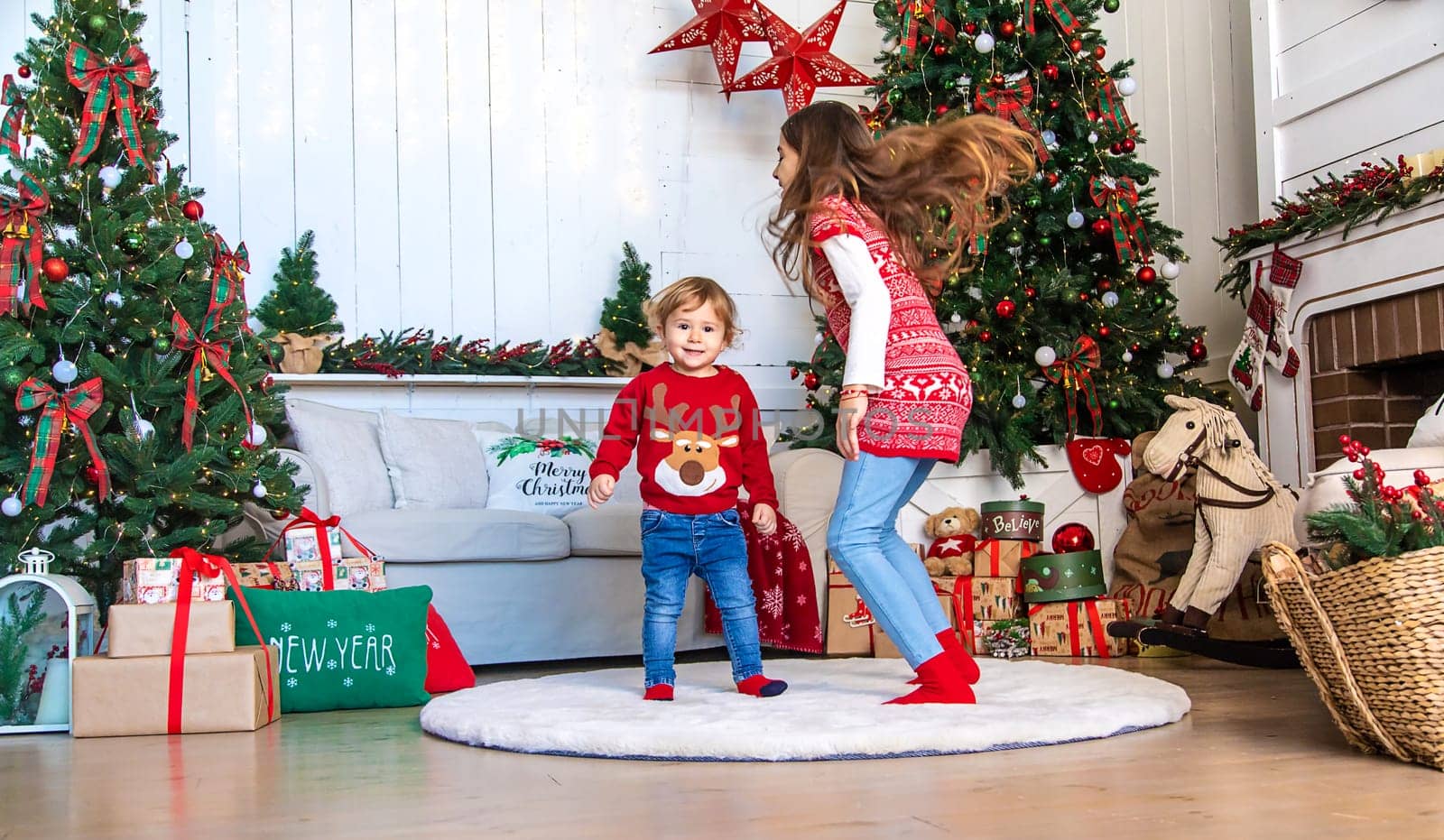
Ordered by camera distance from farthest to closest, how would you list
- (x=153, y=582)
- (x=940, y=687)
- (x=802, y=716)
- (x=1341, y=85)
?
(x=1341, y=85) → (x=153, y=582) → (x=940, y=687) → (x=802, y=716)

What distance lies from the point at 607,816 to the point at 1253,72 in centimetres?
388

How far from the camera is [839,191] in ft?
8.36

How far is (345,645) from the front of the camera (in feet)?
9.54

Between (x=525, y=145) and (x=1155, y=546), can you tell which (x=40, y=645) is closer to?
(x=525, y=145)

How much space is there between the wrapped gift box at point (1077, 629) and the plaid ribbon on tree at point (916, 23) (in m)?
1.87

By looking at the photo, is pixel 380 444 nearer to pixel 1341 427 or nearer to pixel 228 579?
pixel 228 579

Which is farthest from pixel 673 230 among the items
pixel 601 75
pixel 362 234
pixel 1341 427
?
pixel 1341 427

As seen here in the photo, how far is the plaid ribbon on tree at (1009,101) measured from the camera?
13.4ft

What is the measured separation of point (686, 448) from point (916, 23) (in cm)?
220

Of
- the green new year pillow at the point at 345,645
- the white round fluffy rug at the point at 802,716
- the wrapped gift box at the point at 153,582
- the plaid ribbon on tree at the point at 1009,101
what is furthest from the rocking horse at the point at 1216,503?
the wrapped gift box at the point at 153,582

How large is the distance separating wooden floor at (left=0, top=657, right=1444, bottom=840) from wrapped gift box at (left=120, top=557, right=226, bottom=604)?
0.41 meters

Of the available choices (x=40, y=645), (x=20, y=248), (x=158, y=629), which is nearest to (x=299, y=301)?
(x=20, y=248)

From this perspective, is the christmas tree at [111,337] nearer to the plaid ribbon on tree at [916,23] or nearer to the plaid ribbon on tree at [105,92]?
the plaid ribbon on tree at [105,92]

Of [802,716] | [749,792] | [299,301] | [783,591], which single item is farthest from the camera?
[299,301]
